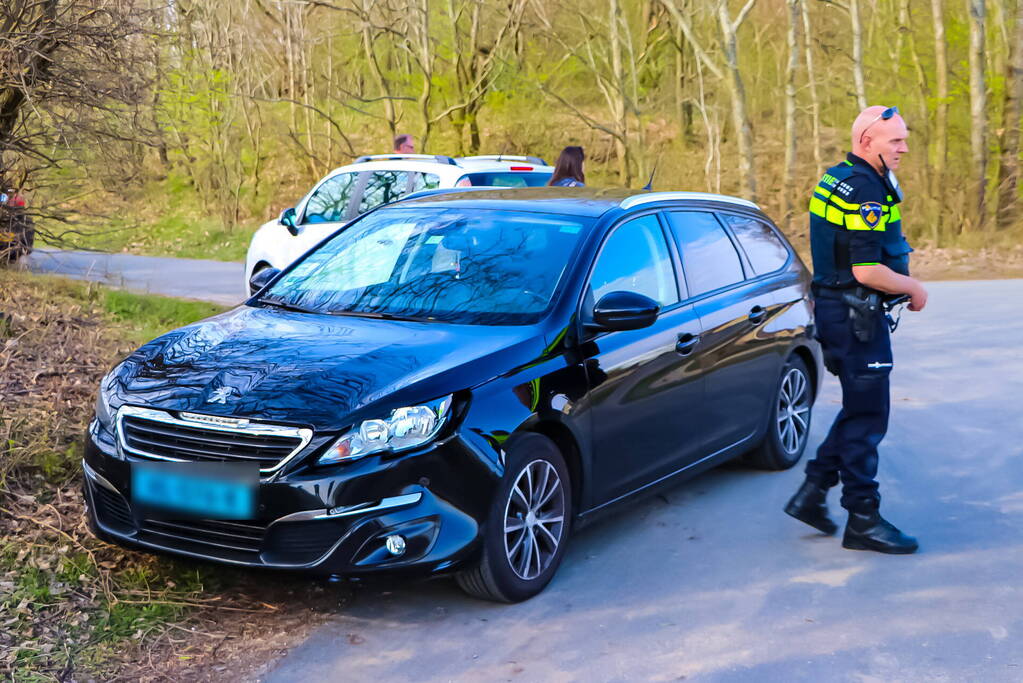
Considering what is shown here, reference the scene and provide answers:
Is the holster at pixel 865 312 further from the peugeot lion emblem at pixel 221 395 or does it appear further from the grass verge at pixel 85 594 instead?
the peugeot lion emblem at pixel 221 395

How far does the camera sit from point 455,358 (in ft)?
15.9

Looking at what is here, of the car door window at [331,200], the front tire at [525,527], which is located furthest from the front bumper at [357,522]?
the car door window at [331,200]

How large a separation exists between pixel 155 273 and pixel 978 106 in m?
14.6

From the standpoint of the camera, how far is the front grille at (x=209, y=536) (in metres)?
4.47

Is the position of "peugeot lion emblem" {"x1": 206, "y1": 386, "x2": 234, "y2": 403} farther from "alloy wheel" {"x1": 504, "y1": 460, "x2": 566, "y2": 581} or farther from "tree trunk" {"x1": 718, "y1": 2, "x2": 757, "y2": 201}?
"tree trunk" {"x1": 718, "y1": 2, "x2": 757, "y2": 201}

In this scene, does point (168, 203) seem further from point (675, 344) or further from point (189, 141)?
point (675, 344)

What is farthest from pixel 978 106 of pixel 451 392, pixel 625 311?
pixel 451 392

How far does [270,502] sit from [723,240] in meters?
3.33

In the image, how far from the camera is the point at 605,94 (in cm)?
3014

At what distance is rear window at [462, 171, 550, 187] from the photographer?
1108 cm

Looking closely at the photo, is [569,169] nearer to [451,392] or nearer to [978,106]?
[451,392]

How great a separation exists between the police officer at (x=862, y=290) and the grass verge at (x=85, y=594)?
94.1 inches

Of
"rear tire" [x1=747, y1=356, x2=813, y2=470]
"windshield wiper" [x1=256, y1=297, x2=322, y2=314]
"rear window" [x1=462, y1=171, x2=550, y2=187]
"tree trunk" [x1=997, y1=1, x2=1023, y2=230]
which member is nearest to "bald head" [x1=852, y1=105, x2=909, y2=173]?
"rear tire" [x1=747, y1=356, x2=813, y2=470]

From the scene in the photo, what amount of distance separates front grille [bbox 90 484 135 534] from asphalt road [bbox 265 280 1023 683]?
853mm
